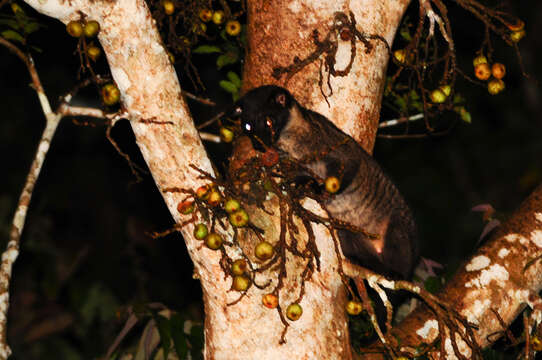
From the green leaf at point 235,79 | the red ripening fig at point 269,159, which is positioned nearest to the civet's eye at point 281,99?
the green leaf at point 235,79

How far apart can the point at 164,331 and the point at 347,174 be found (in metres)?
1.27

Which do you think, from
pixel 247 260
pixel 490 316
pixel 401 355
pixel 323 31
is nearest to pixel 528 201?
pixel 490 316

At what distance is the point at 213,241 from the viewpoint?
7.32 ft

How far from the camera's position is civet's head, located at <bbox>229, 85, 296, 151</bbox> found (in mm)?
3018

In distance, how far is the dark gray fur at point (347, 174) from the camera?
313 cm

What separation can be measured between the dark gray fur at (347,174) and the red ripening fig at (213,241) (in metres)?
0.87

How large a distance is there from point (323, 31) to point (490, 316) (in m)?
1.46

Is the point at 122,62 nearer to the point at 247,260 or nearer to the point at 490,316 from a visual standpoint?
the point at 247,260

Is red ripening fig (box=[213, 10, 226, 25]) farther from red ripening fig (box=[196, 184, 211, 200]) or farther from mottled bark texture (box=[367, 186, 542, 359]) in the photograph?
mottled bark texture (box=[367, 186, 542, 359])

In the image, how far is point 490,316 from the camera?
109 inches

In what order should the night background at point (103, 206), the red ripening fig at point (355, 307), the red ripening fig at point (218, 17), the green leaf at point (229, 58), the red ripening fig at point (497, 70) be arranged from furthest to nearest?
the night background at point (103, 206) < the green leaf at point (229, 58) < the red ripening fig at point (218, 17) < the red ripening fig at point (497, 70) < the red ripening fig at point (355, 307)

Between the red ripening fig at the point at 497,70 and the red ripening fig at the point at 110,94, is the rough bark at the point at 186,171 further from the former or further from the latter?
the red ripening fig at the point at 497,70

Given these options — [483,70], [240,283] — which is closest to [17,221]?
[240,283]

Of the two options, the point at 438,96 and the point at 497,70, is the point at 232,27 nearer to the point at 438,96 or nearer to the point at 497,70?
the point at 438,96
